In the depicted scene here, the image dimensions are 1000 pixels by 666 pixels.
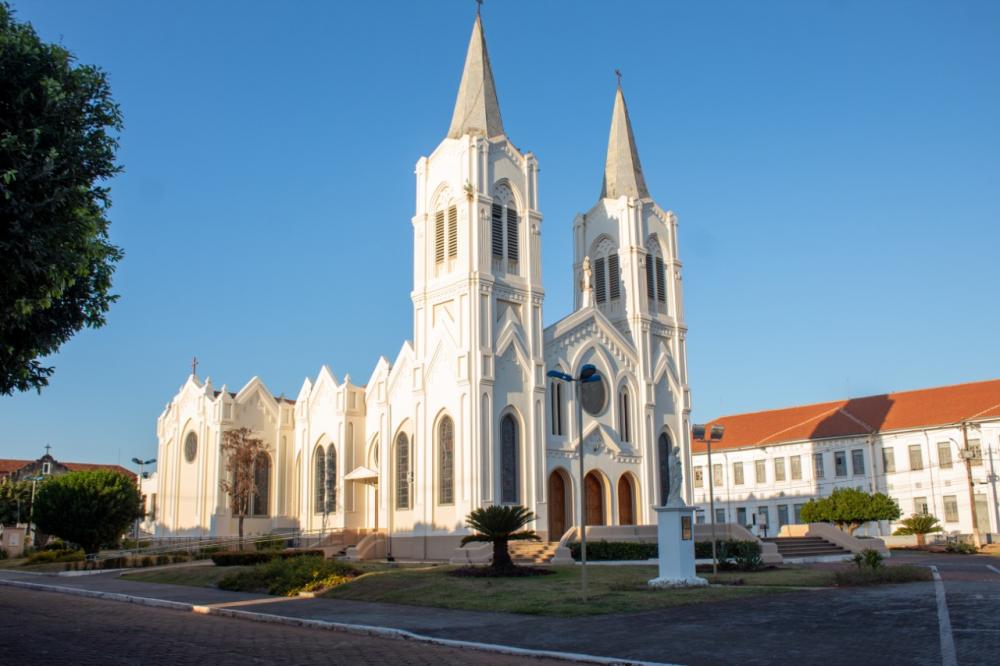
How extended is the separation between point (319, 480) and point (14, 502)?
3547 centimetres

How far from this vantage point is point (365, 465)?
4712cm

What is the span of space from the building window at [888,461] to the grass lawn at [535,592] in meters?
40.1

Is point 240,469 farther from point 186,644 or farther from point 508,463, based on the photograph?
point 186,644

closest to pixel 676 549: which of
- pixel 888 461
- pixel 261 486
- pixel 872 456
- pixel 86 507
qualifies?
pixel 86 507

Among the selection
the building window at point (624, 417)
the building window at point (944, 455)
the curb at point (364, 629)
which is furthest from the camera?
the building window at point (944, 455)

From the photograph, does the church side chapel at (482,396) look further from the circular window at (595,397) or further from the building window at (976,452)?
the building window at (976,452)

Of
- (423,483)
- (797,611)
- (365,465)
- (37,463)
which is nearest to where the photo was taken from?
(797,611)

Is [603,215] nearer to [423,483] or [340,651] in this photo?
[423,483]

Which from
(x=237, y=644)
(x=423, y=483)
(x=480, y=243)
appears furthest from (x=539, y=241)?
(x=237, y=644)

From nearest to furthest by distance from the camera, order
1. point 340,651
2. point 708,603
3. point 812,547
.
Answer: point 340,651
point 708,603
point 812,547

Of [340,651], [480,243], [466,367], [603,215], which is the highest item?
[603,215]

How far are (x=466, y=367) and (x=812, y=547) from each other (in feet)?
52.3

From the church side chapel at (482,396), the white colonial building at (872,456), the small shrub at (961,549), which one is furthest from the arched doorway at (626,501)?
the white colonial building at (872,456)

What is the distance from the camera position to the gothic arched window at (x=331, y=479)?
46938mm
